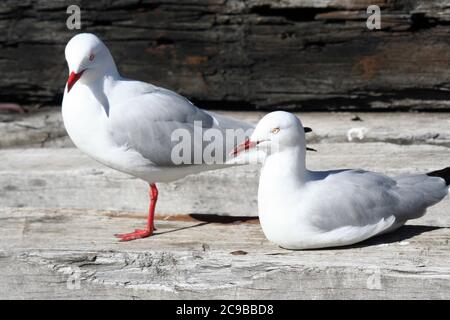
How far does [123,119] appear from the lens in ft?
13.7

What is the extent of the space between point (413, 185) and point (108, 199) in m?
1.46

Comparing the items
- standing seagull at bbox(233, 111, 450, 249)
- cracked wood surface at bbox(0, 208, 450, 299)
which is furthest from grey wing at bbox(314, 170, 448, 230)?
cracked wood surface at bbox(0, 208, 450, 299)

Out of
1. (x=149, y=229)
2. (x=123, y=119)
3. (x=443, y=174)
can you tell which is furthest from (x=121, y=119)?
(x=443, y=174)

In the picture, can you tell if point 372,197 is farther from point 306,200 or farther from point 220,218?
point 220,218

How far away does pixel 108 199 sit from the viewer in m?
4.79

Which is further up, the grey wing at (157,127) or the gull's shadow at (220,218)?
the grey wing at (157,127)

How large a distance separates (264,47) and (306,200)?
Result: 1540mm

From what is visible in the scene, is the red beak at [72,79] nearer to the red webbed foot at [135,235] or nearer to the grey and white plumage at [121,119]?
the grey and white plumage at [121,119]

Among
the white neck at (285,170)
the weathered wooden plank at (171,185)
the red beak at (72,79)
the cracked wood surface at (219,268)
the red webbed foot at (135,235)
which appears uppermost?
the red beak at (72,79)

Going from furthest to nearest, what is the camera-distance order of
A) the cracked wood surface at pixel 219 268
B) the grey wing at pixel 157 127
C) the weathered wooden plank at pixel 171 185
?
1. the weathered wooden plank at pixel 171 185
2. the grey wing at pixel 157 127
3. the cracked wood surface at pixel 219 268

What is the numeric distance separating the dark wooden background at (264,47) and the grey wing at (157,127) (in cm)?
97

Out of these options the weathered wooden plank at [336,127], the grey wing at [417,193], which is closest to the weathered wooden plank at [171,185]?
the weathered wooden plank at [336,127]

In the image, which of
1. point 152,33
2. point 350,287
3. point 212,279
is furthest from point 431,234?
point 152,33

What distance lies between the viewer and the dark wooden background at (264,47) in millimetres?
5043
